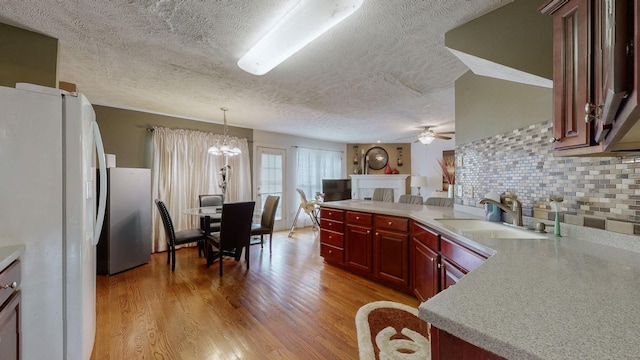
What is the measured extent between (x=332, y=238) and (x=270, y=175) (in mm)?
2814

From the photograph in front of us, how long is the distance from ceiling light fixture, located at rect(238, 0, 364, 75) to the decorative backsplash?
1551mm

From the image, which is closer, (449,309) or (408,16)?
(449,309)

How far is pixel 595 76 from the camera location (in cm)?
95

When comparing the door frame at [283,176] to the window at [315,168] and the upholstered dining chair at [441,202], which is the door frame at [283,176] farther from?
the upholstered dining chair at [441,202]

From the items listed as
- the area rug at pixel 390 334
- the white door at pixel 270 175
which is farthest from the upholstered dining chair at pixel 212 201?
the area rug at pixel 390 334

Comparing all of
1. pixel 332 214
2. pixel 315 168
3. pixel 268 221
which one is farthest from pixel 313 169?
pixel 332 214

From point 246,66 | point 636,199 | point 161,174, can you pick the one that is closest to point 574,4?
point 636,199

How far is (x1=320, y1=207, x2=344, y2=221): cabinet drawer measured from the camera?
10.8ft

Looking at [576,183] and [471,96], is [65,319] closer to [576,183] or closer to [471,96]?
[576,183]

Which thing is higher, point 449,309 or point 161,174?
point 161,174

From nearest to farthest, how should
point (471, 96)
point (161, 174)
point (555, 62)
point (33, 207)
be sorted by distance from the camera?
point (555, 62)
point (33, 207)
point (471, 96)
point (161, 174)

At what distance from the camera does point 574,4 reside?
105cm

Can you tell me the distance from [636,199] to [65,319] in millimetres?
2952

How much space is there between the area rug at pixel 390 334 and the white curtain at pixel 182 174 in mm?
3649
